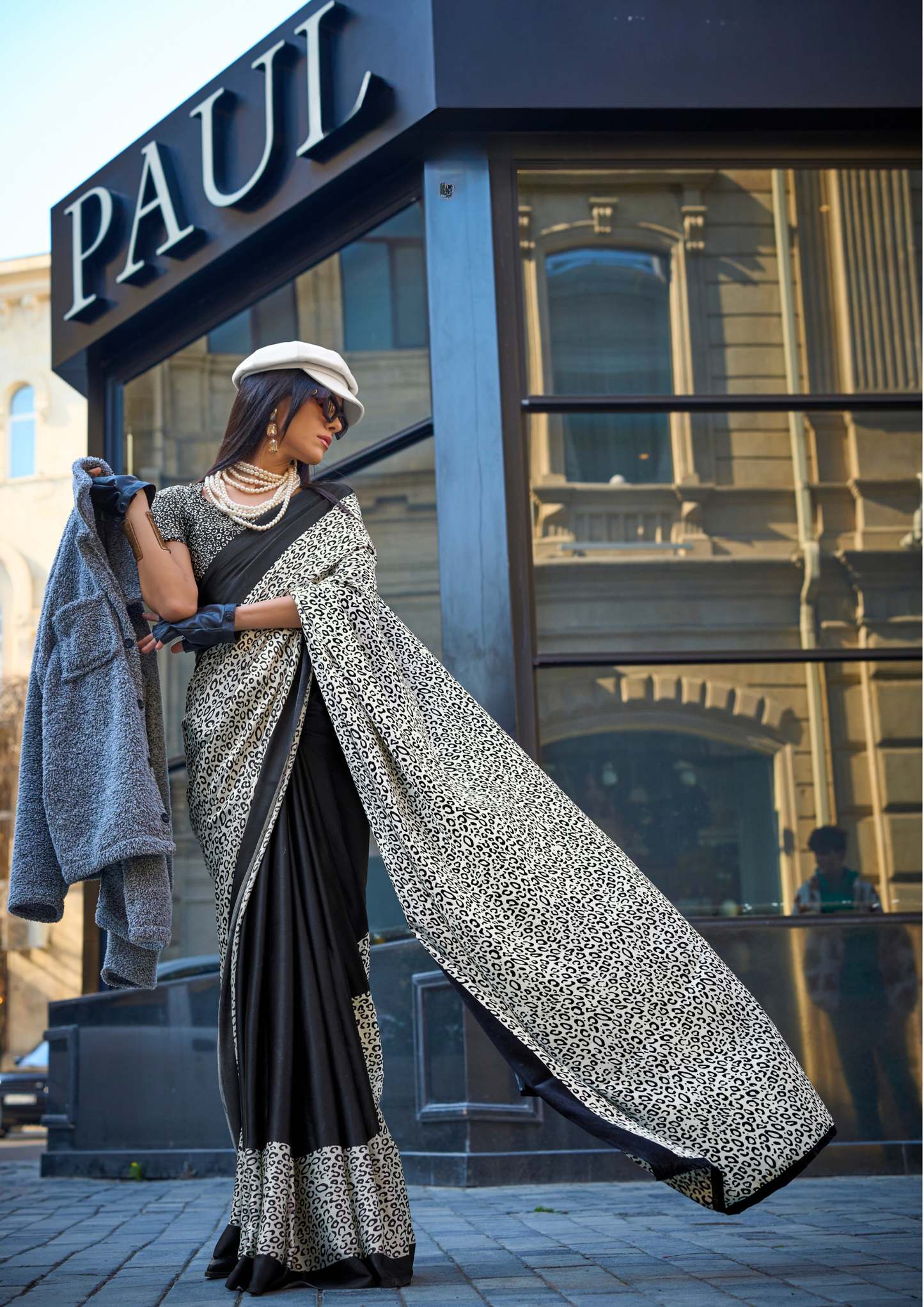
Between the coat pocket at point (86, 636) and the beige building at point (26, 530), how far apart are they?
25093 mm

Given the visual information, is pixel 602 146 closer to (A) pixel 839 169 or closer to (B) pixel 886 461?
(A) pixel 839 169

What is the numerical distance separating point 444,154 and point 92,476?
11.0 ft

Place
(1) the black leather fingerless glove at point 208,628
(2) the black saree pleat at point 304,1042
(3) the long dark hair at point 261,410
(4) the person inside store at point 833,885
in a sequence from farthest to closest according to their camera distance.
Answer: (4) the person inside store at point 833,885
(3) the long dark hair at point 261,410
(1) the black leather fingerless glove at point 208,628
(2) the black saree pleat at point 304,1042

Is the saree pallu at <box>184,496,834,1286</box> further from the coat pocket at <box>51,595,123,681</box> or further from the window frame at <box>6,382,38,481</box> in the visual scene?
the window frame at <box>6,382,38,481</box>

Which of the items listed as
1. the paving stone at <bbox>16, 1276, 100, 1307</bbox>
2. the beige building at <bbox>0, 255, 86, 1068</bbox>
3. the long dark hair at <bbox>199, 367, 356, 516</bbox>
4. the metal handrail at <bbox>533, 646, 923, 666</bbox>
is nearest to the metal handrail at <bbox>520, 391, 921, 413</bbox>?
the metal handrail at <bbox>533, 646, 923, 666</bbox>

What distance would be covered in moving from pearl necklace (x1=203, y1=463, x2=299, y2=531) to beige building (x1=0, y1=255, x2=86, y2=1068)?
2500 centimetres

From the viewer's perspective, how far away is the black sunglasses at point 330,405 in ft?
12.0

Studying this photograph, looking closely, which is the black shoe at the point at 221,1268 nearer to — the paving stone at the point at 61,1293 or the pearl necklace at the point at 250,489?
the paving stone at the point at 61,1293

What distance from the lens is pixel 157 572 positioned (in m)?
3.49

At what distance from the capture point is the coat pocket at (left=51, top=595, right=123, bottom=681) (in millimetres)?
3408

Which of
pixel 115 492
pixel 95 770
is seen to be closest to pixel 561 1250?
pixel 95 770

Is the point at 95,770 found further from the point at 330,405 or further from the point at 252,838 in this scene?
the point at 330,405

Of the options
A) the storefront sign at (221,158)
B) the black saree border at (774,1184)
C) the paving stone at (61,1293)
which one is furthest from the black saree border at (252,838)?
the storefront sign at (221,158)

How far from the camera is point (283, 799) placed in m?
3.36
